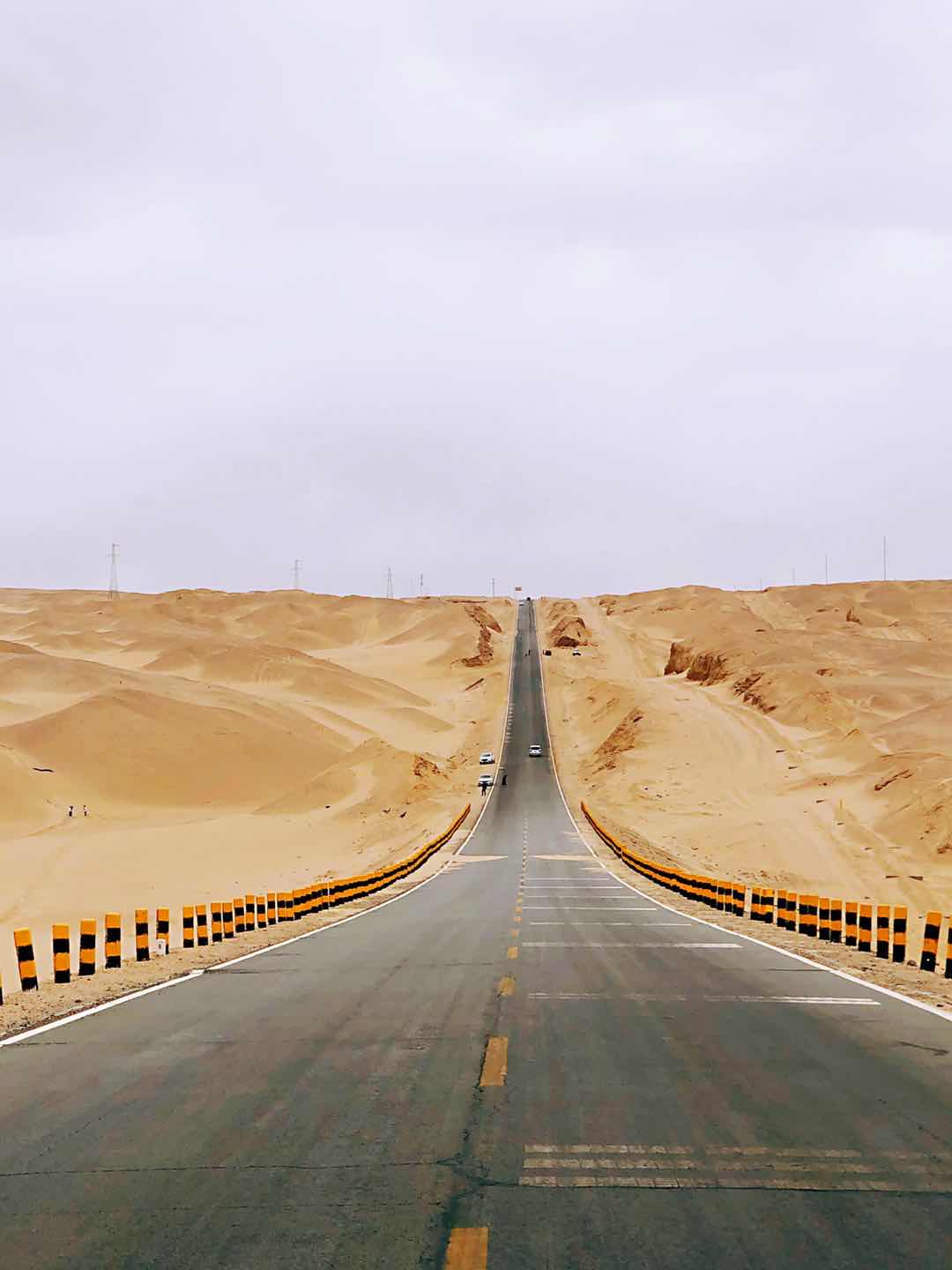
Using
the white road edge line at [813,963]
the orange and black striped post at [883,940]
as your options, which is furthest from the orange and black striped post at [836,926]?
the orange and black striped post at [883,940]

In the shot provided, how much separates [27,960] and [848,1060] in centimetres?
1054

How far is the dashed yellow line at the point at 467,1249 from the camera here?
5859 millimetres

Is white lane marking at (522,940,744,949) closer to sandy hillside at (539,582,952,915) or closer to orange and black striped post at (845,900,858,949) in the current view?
orange and black striped post at (845,900,858,949)

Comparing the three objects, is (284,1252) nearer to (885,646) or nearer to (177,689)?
(177,689)

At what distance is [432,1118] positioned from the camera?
864cm

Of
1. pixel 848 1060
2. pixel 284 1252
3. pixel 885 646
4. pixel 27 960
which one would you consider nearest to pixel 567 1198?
pixel 284 1252

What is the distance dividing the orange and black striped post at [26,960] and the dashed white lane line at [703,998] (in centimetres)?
651

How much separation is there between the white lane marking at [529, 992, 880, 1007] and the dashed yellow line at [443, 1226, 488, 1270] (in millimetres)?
8193

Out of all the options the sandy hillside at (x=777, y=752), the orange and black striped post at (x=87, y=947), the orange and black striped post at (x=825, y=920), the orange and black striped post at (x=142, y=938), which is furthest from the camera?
the sandy hillside at (x=777, y=752)

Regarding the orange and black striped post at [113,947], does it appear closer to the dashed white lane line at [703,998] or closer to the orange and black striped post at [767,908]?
the dashed white lane line at [703,998]

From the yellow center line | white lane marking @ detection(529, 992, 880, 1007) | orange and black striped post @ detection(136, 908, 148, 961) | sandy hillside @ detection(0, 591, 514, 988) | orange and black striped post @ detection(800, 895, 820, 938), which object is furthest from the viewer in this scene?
sandy hillside @ detection(0, 591, 514, 988)

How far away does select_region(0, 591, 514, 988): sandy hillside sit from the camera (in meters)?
52.2

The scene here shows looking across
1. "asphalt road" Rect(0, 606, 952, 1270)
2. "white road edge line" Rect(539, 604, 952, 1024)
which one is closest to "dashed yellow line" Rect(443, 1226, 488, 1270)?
"asphalt road" Rect(0, 606, 952, 1270)

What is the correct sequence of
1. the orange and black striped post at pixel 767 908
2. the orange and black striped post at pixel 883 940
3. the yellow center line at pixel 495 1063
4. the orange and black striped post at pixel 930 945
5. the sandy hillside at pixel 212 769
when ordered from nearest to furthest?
the yellow center line at pixel 495 1063 → the orange and black striped post at pixel 930 945 → the orange and black striped post at pixel 883 940 → the orange and black striped post at pixel 767 908 → the sandy hillside at pixel 212 769
